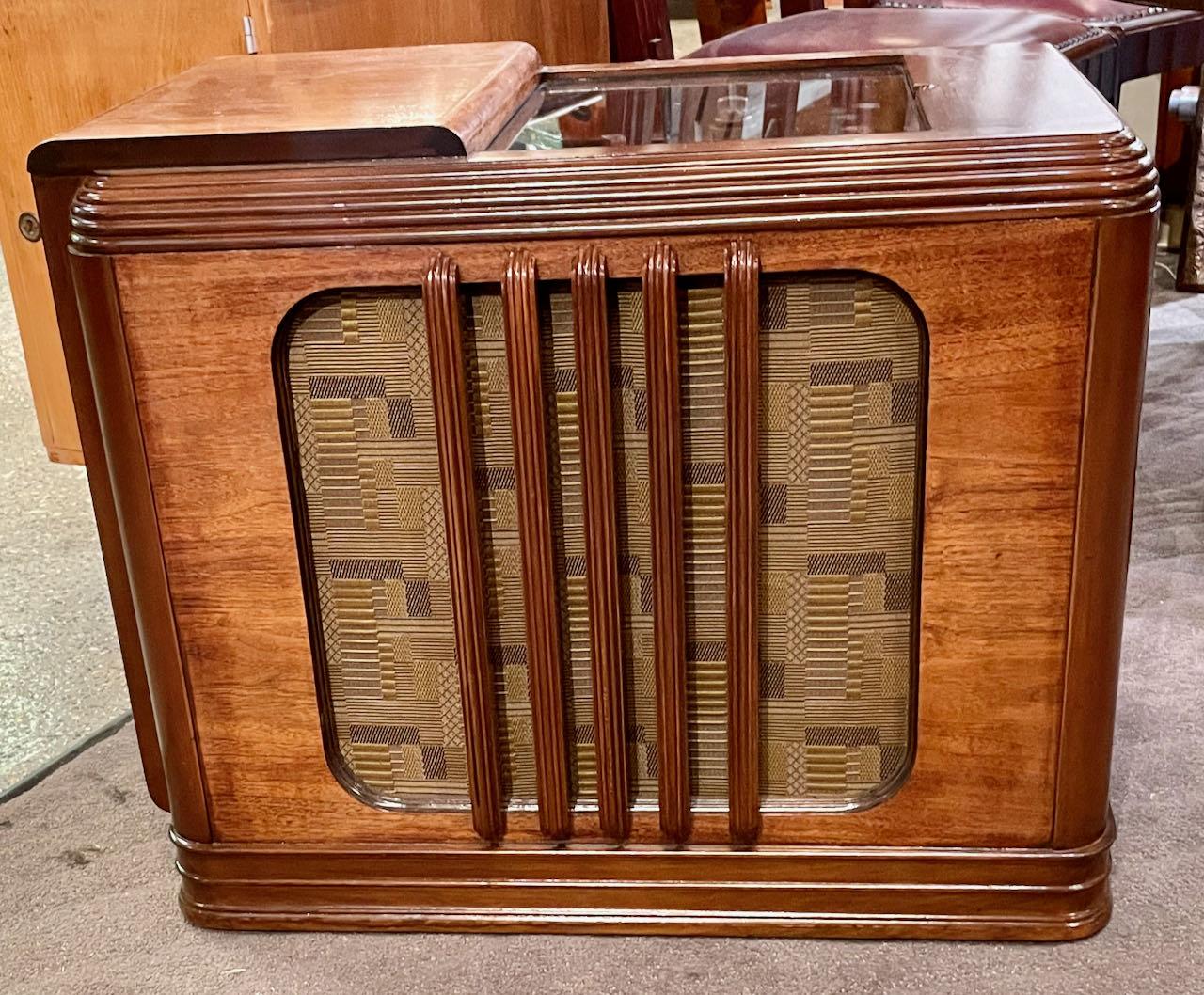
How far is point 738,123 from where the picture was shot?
100cm

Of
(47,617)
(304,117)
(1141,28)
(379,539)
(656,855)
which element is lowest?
(47,617)

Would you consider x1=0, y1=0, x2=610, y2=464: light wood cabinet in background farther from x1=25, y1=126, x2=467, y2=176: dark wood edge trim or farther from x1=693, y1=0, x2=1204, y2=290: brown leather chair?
x1=25, y1=126, x2=467, y2=176: dark wood edge trim

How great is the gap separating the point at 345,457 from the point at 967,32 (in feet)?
3.72

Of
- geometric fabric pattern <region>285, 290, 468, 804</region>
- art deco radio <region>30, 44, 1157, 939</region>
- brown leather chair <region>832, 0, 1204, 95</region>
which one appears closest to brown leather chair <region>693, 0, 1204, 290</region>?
brown leather chair <region>832, 0, 1204, 95</region>

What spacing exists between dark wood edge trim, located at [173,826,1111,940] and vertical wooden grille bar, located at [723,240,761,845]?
5cm

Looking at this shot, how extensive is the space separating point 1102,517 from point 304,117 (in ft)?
1.91

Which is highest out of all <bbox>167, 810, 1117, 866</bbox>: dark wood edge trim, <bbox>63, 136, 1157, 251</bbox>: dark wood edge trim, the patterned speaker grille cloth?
<bbox>63, 136, 1157, 251</bbox>: dark wood edge trim

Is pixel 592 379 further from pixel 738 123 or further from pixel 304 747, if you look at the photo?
pixel 304 747

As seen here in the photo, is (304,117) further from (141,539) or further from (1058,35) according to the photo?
(1058,35)

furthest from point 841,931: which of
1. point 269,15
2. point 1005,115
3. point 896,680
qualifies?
point 269,15

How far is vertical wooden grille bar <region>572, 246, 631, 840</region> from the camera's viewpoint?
0.88 m

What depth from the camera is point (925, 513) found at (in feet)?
3.01

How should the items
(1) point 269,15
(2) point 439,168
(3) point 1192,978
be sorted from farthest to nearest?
1. (1) point 269,15
2. (3) point 1192,978
3. (2) point 439,168

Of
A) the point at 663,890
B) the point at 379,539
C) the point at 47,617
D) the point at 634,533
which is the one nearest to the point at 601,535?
the point at 634,533
